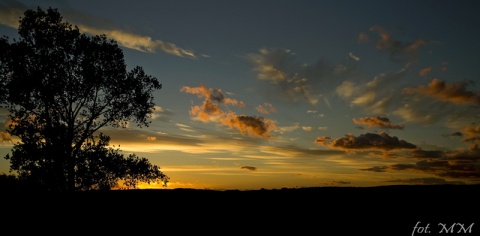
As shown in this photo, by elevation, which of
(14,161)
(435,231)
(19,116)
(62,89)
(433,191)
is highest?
(62,89)

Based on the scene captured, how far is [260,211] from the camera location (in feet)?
34.4

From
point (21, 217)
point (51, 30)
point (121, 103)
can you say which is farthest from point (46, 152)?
point (21, 217)

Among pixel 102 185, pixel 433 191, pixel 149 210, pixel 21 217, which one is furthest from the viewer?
pixel 102 185

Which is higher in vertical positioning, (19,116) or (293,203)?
(19,116)

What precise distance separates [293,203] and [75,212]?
6627 millimetres

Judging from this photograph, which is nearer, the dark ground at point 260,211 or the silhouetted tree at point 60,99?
the dark ground at point 260,211

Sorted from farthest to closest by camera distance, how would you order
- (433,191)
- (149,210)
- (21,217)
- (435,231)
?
(433,191), (149,210), (21,217), (435,231)

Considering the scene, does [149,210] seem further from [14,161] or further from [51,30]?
[51,30]

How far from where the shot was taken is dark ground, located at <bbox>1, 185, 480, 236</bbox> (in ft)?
29.5

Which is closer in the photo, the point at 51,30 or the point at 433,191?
the point at 433,191

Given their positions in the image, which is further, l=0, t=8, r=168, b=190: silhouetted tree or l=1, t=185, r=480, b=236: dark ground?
l=0, t=8, r=168, b=190: silhouetted tree

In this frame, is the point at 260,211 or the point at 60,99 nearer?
the point at 260,211

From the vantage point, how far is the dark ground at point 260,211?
29.5ft

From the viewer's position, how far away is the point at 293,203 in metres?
11.1
